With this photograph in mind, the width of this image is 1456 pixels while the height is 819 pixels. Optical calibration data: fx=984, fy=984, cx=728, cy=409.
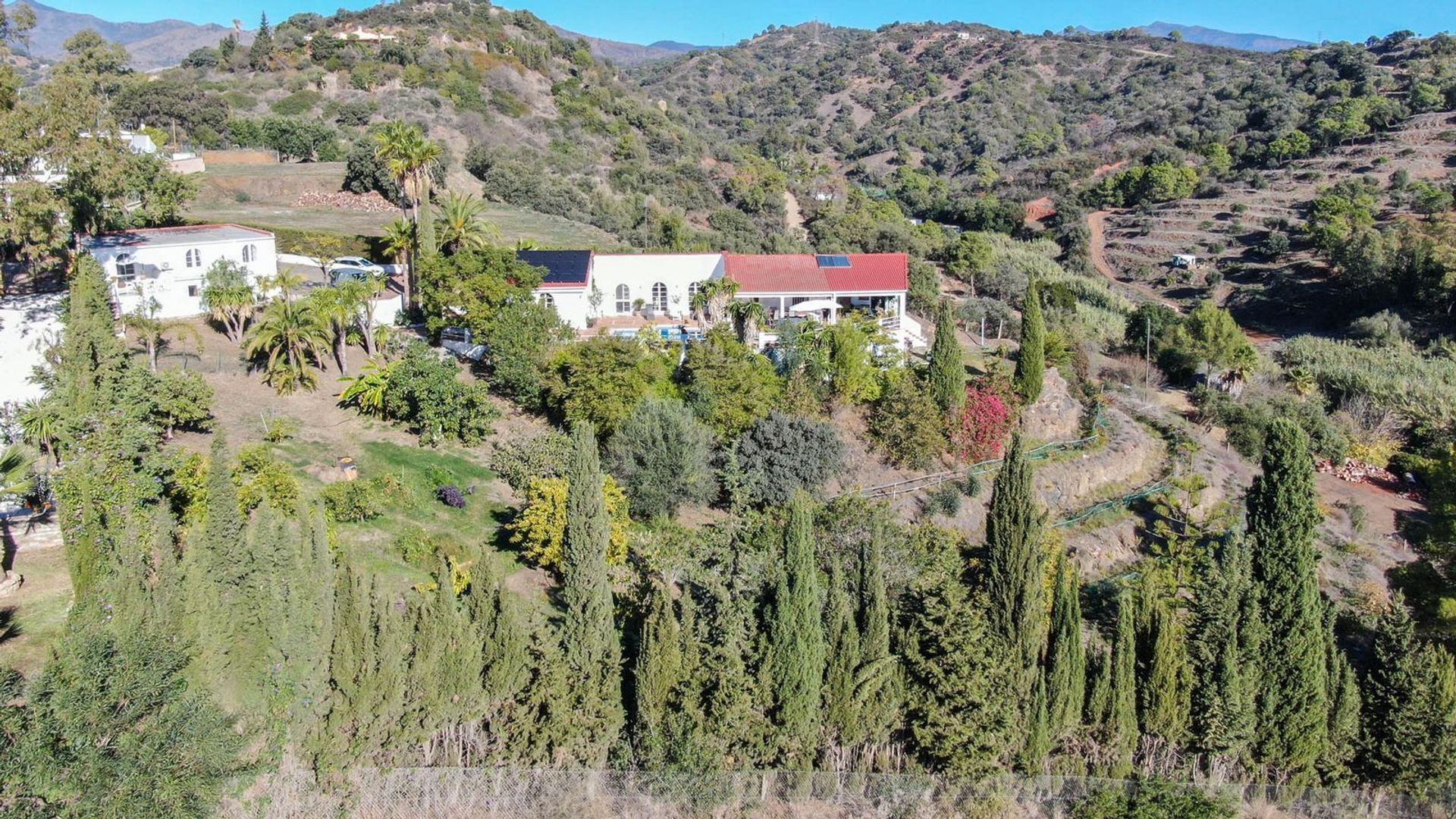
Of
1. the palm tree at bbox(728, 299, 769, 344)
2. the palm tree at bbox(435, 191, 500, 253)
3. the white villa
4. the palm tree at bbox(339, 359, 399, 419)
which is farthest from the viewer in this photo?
the palm tree at bbox(435, 191, 500, 253)

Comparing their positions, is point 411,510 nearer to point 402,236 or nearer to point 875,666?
point 875,666

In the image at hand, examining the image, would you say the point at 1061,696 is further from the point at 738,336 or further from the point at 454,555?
the point at 738,336

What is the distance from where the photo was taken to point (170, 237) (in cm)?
3500

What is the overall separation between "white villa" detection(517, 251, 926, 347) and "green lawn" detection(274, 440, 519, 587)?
10.8 m

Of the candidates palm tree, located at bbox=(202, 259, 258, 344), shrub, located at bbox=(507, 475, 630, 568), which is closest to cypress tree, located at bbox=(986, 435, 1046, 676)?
shrub, located at bbox=(507, 475, 630, 568)

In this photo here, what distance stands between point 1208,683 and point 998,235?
7020cm

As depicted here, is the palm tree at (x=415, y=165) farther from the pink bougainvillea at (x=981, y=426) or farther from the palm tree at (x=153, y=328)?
the pink bougainvillea at (x=981, y=426)

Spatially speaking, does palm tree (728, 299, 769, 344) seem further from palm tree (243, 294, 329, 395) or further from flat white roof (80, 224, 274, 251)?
flat white roof (80, 224, 274, 251)

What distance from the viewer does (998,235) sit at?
83.6 meters

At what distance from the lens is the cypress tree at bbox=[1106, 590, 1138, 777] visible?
1744 cm

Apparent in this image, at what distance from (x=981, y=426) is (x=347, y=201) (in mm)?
43511

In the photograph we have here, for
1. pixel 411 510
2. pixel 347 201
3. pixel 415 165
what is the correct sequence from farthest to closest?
pixel 347 201, pixel 415 165, pixel 411 510

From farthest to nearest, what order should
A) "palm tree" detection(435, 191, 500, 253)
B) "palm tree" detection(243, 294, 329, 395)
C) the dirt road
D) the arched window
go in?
1. the dirt road
2. "palm tree" detection(435, 191, 500, 253)
3. the arched window
4. "palm tree" detection(243, 294, 329, 395)

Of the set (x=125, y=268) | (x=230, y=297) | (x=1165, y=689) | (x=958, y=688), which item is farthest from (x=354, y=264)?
(x=1165, y=689)
